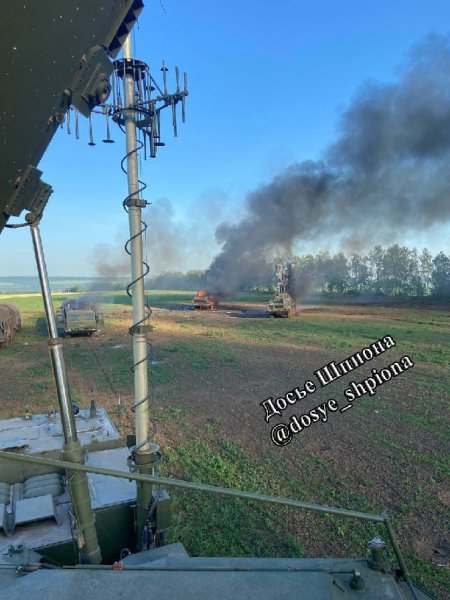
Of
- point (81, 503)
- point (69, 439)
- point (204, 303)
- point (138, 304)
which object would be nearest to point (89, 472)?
point (69, 439)

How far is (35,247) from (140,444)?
2124 mm

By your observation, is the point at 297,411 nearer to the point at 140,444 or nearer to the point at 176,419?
the point at 176,419

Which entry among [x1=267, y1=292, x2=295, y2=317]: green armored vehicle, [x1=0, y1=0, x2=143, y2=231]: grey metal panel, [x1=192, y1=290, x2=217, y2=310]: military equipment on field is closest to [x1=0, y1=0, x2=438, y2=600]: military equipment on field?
[x1=0, y1=0, x2=143, y2=231]: grey metal panel

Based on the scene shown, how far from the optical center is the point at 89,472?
2688 millimetres

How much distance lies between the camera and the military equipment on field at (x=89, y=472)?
2260 mm

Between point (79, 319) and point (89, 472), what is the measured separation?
21.7 m

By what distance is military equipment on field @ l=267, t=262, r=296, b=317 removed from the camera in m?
32.9

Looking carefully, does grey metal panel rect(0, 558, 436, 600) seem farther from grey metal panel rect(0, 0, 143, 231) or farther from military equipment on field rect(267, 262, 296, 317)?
military equipment on field rect(267, 262, 296, 317)

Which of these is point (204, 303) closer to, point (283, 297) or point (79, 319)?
point (283, 297)

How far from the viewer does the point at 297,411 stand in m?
10.5

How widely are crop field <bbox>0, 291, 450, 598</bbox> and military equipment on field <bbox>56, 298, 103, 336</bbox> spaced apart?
2875mm

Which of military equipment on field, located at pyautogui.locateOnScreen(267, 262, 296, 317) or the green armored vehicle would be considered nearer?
the green armored vehicle

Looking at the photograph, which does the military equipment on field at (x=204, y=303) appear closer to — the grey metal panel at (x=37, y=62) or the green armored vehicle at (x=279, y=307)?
the green armored vehicle at (x=279, y=307)

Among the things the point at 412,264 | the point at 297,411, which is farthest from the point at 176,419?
the point at 412,264
